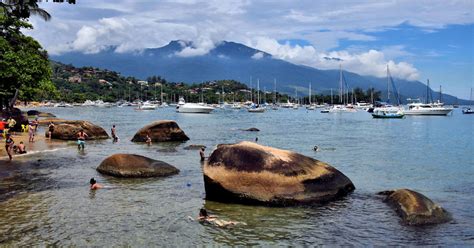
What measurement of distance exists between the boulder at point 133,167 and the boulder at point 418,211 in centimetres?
1189

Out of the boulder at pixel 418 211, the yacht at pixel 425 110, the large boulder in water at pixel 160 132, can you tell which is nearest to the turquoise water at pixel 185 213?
the boulder at pixel 418 211

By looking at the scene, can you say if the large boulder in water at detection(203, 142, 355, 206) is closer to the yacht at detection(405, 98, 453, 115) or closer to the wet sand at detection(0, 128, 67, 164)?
the wet sand at detection(0, 128, 67, 164)

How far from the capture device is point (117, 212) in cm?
1719

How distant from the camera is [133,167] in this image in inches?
931

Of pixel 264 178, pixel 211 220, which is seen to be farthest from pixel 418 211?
pixel 211 220

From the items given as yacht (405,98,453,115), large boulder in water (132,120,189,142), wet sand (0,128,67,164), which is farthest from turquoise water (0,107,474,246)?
yacht (405,98,453,115)

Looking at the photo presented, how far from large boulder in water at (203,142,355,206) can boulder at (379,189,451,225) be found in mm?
2832

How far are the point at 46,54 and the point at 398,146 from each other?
45.0 meters

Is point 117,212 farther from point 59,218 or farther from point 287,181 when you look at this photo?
point 287,181

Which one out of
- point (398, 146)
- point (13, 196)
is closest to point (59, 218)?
point (13, 196)

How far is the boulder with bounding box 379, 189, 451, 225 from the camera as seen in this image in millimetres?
15766

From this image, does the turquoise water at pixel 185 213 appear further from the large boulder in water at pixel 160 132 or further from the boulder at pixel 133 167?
the large boulder in water at pixel 160 132

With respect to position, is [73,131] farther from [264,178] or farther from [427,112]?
[427,112]

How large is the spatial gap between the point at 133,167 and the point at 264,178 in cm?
866
